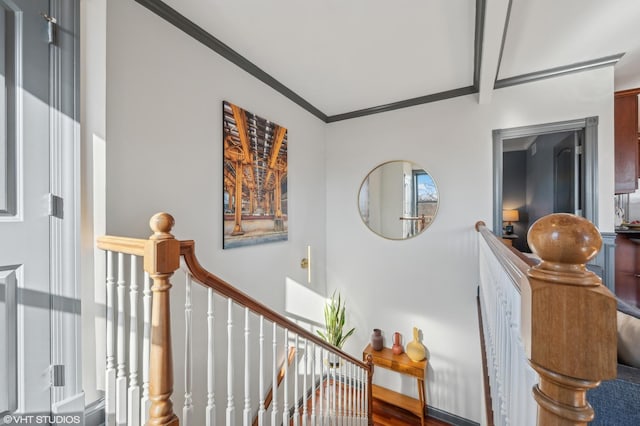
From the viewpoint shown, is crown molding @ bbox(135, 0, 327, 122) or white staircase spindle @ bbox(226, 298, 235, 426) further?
crown molding @ bbox(135, 0, 327, 122)

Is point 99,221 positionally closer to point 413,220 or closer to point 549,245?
point 549,245

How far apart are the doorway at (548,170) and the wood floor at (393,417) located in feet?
6.53

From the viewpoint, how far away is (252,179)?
2.25m

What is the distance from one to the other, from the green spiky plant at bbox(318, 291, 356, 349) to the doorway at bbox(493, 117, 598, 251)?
182 cm

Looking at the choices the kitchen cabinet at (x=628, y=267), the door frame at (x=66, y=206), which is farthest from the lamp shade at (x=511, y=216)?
the door frame at (x=66, y=206)

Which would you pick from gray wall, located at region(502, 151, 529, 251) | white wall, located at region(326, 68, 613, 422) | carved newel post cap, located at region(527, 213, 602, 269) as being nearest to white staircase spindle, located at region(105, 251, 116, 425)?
carved newel post cap, located at region(527, 213, 602, 269)

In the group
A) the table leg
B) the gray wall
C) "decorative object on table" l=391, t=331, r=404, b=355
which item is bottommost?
the table leg

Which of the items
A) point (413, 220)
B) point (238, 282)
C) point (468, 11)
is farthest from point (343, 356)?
point (468, 11)

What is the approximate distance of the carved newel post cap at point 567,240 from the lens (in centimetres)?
34

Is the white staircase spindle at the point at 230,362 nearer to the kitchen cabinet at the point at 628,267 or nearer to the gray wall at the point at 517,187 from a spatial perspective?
the kitchen cabinet at the point at 628,267

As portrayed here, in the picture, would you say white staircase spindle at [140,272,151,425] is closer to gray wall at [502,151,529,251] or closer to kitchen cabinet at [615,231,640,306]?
kitchen cabinet at [615,231,640,306]

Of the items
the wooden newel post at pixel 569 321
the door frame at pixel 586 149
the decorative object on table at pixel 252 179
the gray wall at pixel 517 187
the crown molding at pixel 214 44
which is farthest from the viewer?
the gray wall at pixel 517 187

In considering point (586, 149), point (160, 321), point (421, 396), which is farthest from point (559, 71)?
point (160, 321)

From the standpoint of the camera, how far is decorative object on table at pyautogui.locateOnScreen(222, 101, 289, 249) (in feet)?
6.66
